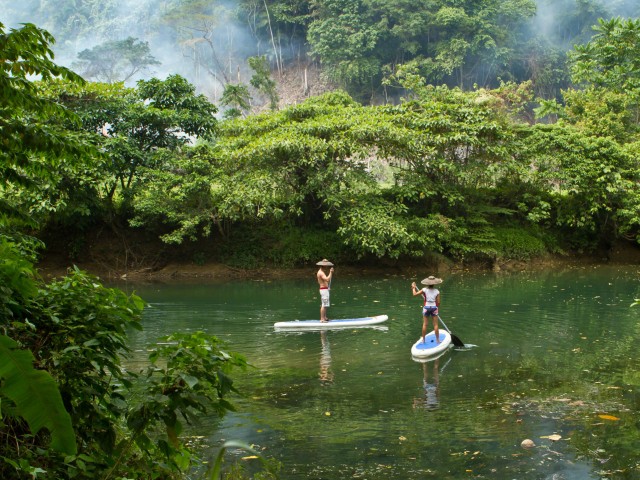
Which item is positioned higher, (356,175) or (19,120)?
(356,175)

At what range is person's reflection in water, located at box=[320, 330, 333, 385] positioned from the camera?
10.4 m

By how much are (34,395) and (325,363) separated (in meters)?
8.98

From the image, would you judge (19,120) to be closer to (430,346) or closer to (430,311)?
(430,346)

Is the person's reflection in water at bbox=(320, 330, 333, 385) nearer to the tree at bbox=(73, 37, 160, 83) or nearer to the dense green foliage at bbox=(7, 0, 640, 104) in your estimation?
the dense green foliage at bbox=(7, 0, 640, 104)

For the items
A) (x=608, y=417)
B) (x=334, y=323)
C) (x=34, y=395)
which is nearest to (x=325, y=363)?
(x=334, y=323)

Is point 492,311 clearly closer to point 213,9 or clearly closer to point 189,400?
point 189,400

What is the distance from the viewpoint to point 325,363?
1157 centimetres

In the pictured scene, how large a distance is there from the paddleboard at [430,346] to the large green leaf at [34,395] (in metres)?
9.28

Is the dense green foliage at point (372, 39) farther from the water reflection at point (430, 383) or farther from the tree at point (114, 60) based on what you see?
the water reflection at point (430, 383)

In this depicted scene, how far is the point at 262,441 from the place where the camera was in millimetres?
7570

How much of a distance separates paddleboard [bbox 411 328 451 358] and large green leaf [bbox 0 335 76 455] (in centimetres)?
928

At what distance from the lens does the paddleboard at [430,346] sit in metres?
11.6

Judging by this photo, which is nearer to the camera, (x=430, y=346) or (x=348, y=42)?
(x=430, y=346)

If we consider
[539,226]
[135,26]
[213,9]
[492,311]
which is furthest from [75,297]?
[135,26]
